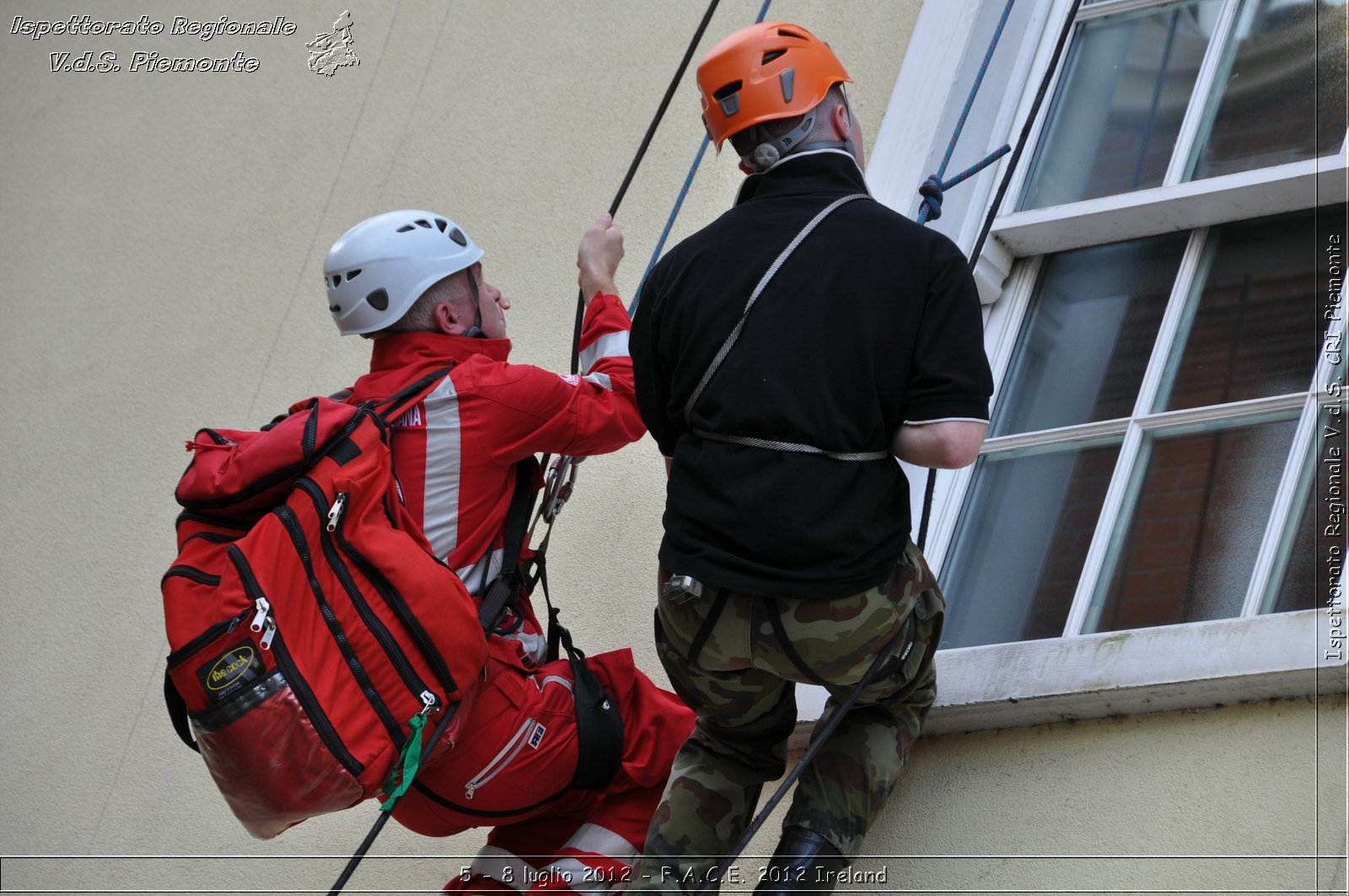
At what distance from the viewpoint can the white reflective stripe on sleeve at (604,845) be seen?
10.5 feet

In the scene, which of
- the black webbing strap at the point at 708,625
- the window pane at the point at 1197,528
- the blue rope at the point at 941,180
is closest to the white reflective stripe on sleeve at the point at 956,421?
the black webbing strap at the point at 708,625

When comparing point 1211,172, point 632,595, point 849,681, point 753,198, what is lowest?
point 632,595

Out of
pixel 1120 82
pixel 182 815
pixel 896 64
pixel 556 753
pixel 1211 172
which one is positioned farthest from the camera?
pixel 182 815

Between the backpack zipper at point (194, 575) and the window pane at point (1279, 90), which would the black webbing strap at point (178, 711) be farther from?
the window pane at point (1279, 90)

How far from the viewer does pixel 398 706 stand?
2.83m

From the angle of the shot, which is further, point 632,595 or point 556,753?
point 632,595

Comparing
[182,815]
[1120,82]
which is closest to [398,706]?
[182,815]

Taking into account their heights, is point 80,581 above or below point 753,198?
below

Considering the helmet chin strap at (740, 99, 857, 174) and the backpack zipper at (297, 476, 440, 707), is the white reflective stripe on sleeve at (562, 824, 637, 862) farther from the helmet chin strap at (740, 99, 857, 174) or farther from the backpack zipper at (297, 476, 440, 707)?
the helmet chin strap at (740, 99, 857, 174)

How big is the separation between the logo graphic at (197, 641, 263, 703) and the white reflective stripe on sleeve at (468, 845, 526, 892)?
812 millimetres

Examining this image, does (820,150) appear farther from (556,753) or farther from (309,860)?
(309,860)

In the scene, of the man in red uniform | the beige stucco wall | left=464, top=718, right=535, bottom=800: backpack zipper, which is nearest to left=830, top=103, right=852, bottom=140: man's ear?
the man in red uniform

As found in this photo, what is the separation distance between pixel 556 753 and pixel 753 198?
1.18 metres

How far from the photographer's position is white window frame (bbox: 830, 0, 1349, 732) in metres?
2.80
